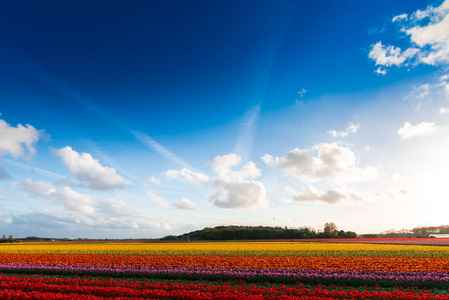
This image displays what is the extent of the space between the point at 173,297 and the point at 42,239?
86.7 m

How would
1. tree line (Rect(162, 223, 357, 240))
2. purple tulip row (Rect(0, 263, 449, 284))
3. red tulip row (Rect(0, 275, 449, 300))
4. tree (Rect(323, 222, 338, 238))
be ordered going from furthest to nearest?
tree (Rect(323, 222, 338, 238)) < tree line (Rect(162, 223, 357, 240)) < purple tulip row (Rect(0, 263, 449, 284)) < red tulip row (Rect(0, 275, 449, 300))

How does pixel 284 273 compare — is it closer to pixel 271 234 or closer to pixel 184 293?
pixel 184 293

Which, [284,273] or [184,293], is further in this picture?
[284,273]

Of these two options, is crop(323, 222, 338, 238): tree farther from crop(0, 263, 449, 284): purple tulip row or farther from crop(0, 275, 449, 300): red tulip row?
crop(0, 275, 449, 300): red tulip row

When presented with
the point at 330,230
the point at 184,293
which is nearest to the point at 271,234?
the point at 330,230

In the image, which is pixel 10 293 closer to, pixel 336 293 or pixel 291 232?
pixel 336 293

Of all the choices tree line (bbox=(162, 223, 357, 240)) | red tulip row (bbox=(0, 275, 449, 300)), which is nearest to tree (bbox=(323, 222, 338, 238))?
tree line (bbox=(162, 223, 357, 240))

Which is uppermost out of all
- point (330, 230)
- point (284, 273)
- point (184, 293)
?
point (330, 230)

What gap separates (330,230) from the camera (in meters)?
86.9

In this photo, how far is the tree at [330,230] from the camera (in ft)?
265

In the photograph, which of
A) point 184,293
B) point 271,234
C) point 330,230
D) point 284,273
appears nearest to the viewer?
point 184,293

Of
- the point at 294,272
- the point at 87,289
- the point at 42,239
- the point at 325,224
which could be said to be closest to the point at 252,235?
the point at 325,224

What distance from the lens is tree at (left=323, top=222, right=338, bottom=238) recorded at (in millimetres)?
80831

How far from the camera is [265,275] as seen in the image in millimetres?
A: 15867
